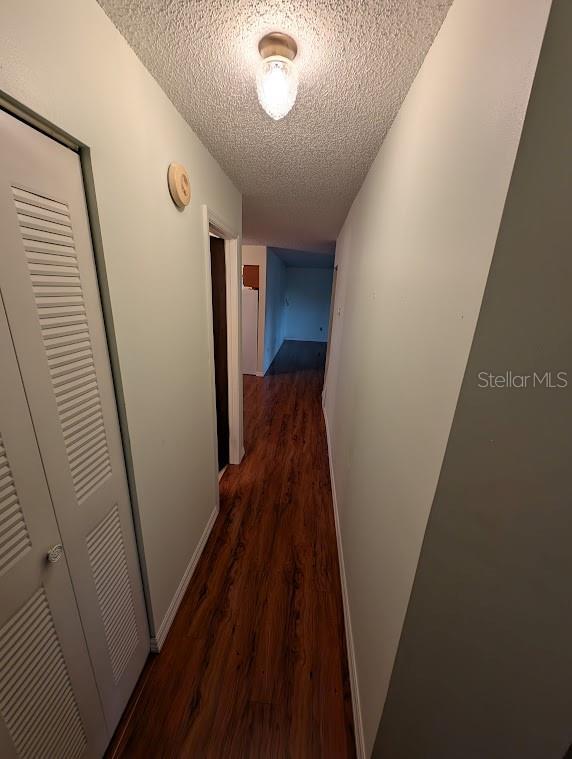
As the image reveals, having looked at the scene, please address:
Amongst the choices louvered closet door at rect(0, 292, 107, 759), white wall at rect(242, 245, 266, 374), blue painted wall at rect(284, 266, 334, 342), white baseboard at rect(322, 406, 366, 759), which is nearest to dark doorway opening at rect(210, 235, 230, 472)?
white baseboard at rect(322, 406, 366, 759)

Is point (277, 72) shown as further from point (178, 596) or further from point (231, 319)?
point (178, 596)

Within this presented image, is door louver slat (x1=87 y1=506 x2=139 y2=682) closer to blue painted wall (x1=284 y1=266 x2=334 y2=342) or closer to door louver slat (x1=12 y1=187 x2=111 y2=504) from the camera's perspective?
door louver slat (x1=12 y1=187 x2=111 y2=504)

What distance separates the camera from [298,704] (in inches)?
45.2

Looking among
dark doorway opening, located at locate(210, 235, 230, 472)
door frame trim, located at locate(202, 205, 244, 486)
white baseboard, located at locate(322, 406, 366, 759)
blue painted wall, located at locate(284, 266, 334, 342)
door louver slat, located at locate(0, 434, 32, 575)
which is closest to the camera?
door louver slat, located at locate(0, 434, 32, 575)

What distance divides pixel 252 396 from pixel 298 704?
10.8 ft

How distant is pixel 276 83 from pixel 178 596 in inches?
87.2

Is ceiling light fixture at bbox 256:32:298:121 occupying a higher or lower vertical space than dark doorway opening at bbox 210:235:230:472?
higher

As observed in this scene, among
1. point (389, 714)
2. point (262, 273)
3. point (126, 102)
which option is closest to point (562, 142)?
point (126, 102)

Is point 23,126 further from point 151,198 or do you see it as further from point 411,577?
point 411,577

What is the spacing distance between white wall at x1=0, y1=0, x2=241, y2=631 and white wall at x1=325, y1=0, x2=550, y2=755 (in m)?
0.91

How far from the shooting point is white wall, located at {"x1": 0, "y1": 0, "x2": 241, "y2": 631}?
0.64 meters

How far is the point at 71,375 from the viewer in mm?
770

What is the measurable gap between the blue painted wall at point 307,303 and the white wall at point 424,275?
6304 mm

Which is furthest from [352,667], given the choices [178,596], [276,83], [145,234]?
[276,83]
